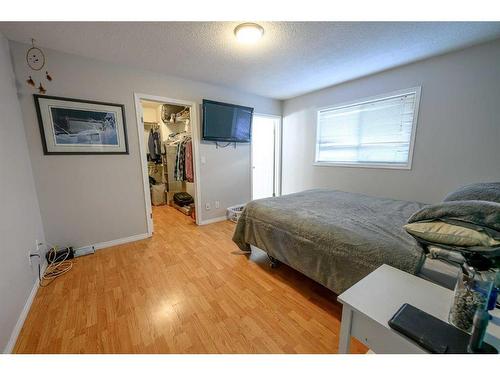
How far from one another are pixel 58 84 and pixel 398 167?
408 centimetres

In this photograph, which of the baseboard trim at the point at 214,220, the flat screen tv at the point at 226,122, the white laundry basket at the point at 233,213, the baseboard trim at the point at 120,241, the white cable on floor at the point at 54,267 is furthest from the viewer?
the white laundry basket at the point at 233,213

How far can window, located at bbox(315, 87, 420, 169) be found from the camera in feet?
8.43

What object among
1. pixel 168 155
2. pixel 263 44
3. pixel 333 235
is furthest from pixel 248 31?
pixel 168 155

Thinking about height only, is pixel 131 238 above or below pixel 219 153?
below

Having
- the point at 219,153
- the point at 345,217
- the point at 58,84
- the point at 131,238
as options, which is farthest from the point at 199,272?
the point at 58,84

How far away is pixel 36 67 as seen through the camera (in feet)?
6.46

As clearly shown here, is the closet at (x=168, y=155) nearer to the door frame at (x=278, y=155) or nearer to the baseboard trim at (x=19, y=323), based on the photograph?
the door frame at (x=278, y=155)

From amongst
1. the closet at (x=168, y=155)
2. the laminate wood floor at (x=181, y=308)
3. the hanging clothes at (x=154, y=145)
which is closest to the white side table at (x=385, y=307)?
the laminate wood floor at (x=181, y=308)

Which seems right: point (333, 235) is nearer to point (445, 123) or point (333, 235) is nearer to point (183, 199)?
point (445, 123)

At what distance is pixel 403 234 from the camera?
1288 mm

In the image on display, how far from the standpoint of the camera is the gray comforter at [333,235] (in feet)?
3.94

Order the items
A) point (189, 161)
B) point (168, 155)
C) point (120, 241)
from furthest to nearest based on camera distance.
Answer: point (168, 155)
point (189, 161)
point (120, 241)

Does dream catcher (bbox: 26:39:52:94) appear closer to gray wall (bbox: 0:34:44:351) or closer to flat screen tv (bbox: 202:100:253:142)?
gray wall (bbox: 0:34:44:351)

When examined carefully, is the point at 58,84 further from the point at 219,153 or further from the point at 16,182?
the point at 219,153
